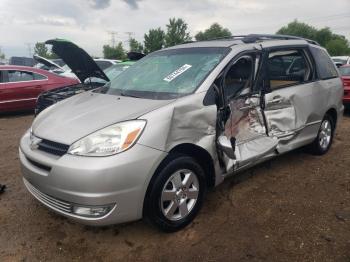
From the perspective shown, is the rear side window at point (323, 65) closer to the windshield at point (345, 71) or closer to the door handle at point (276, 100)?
the door handle at point (276, 100)

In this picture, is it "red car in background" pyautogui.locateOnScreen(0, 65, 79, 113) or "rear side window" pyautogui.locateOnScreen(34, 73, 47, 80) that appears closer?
"red car in background" pyautogui.locateOnScreen(0, 65, 79, 113)

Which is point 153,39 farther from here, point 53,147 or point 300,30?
point 53,147

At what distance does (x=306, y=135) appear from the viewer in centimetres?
455

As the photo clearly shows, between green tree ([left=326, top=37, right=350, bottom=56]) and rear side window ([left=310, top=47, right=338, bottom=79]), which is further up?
rear side window ([left=310, top=47, right=338, bottom=79])

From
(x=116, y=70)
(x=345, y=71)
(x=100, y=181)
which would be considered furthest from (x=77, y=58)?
(x=345, y=71)

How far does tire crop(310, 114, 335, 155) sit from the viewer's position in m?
4.96

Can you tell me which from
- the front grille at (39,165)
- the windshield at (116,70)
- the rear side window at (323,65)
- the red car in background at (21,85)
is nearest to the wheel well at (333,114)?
the rear side window at (323,65)

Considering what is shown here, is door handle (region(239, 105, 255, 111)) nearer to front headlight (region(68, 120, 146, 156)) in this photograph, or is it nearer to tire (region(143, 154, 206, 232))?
tire (region(143, 154, 206, 232))

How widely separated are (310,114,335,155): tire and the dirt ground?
0.84m

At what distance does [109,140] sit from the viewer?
266 cm

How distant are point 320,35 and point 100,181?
81.5 m

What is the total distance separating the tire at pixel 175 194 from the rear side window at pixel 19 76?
7.21 meters

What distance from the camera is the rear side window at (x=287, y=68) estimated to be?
398 centimetres

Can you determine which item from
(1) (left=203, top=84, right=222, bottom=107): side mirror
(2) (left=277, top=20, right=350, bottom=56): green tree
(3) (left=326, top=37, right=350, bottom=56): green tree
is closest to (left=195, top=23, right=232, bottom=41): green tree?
(2) (left=277, top=20, right=350, bottom=56): green tree
